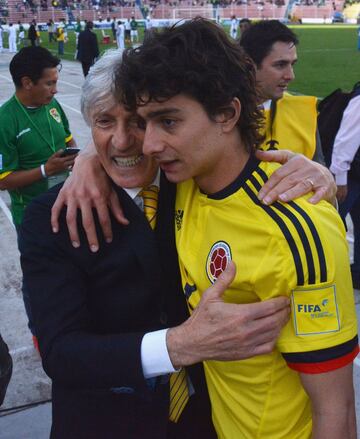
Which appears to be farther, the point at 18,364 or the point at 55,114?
the point at 55,114

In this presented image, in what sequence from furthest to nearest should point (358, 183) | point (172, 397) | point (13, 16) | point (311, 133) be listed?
point (13, 16) < point (358, 183) < point (311, 133) < point (172, 397)

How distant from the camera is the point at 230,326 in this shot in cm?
134

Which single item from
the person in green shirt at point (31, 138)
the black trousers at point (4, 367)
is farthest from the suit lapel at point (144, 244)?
the person in green shirt at point (31, 138)


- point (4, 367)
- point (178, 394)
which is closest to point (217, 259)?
point (178, 394)

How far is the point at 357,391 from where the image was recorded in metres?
3.50

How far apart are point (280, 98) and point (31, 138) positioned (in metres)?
1.76

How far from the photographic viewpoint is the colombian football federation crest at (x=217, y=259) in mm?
1471

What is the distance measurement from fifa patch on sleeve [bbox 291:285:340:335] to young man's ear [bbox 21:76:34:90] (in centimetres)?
318

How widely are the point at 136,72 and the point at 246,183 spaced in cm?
43

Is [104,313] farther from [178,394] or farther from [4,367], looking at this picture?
[4,367]

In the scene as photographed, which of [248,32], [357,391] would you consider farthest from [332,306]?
[248,32]

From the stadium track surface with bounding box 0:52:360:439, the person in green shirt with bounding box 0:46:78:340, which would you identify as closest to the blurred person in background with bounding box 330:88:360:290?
the stadium track surface with bounding box 0:52:360:439

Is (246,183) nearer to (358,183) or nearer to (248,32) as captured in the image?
(248,32)

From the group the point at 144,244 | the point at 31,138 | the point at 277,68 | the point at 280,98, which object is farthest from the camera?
the point at 31,138
